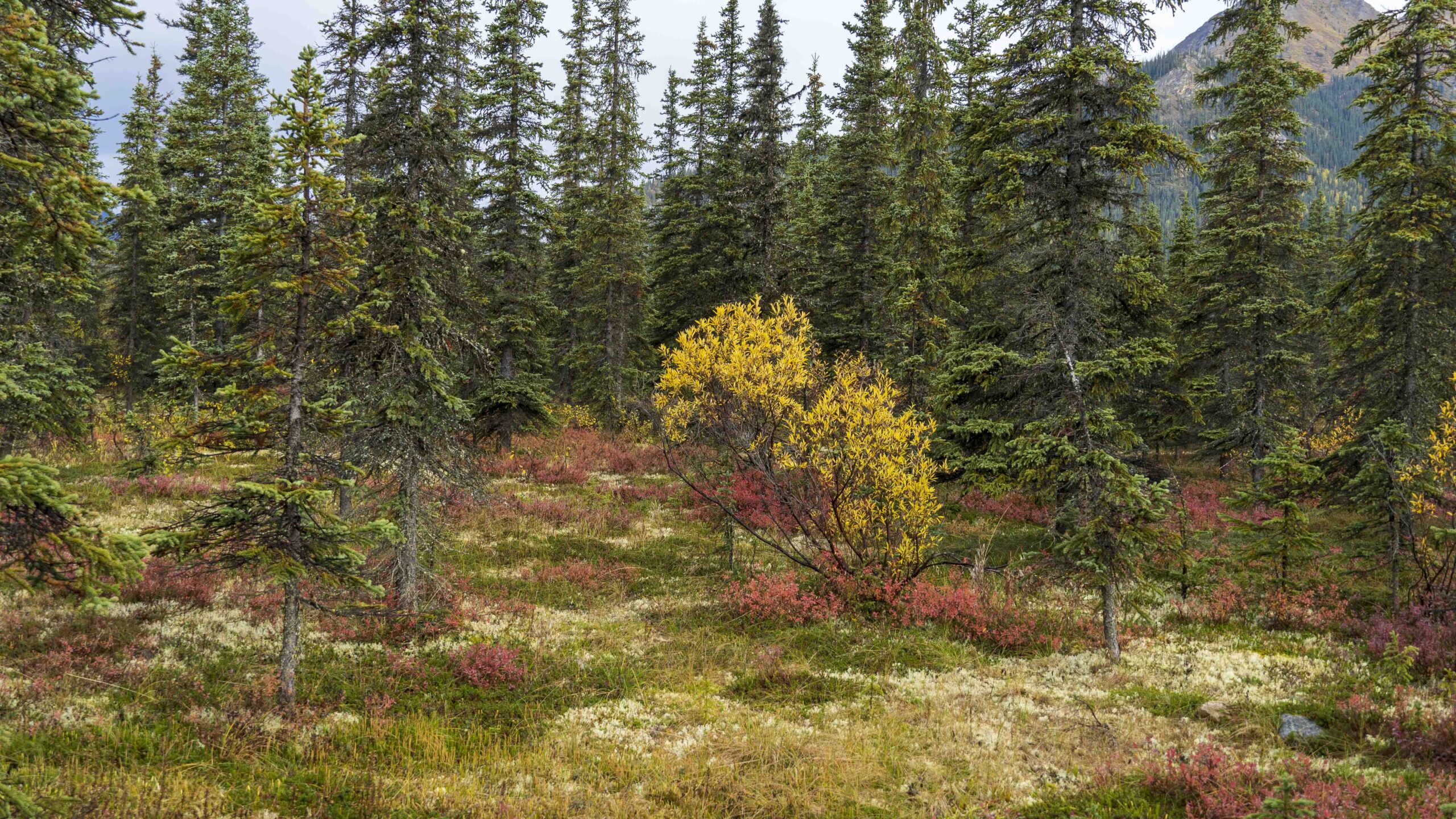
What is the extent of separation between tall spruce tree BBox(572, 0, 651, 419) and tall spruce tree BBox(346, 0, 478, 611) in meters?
14.9

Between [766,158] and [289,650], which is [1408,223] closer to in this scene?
[766,158]

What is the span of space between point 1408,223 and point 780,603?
724 inches

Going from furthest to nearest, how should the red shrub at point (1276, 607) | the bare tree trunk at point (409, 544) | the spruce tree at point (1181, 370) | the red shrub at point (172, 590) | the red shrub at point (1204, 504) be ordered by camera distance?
the spruce tree at point (1181, 370) → the red shrub at point (1204, 504) → the red shrub at point (1276, 607) → the bare tree trunk at point (409, 544) → the red shrub at point (172, 590)

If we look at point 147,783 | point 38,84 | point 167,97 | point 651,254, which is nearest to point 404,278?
point 38,84

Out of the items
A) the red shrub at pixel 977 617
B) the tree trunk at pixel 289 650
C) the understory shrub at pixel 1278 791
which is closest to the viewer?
the understory shrub at pixel 1278 791

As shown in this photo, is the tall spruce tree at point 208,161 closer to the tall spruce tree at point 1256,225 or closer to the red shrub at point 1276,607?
the red shrub at point 1276,607

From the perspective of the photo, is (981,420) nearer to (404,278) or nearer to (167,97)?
(404,278)

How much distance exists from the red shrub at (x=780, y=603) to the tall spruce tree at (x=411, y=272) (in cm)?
682

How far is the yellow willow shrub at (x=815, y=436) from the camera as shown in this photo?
540 inches

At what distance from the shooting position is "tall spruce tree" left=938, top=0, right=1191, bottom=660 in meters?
12.2

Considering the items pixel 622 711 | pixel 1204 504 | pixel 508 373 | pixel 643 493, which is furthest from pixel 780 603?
pixel 1204 504

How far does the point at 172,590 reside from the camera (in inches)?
528

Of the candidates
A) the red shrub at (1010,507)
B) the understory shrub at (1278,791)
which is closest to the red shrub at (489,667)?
the understory shrub at (1278,791)

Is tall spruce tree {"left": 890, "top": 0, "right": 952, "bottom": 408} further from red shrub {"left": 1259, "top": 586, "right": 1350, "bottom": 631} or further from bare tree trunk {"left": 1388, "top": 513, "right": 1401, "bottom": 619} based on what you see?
bare tree trunk {"left": 1388, "top": 513, "right": 1401, "bottom": 619}
